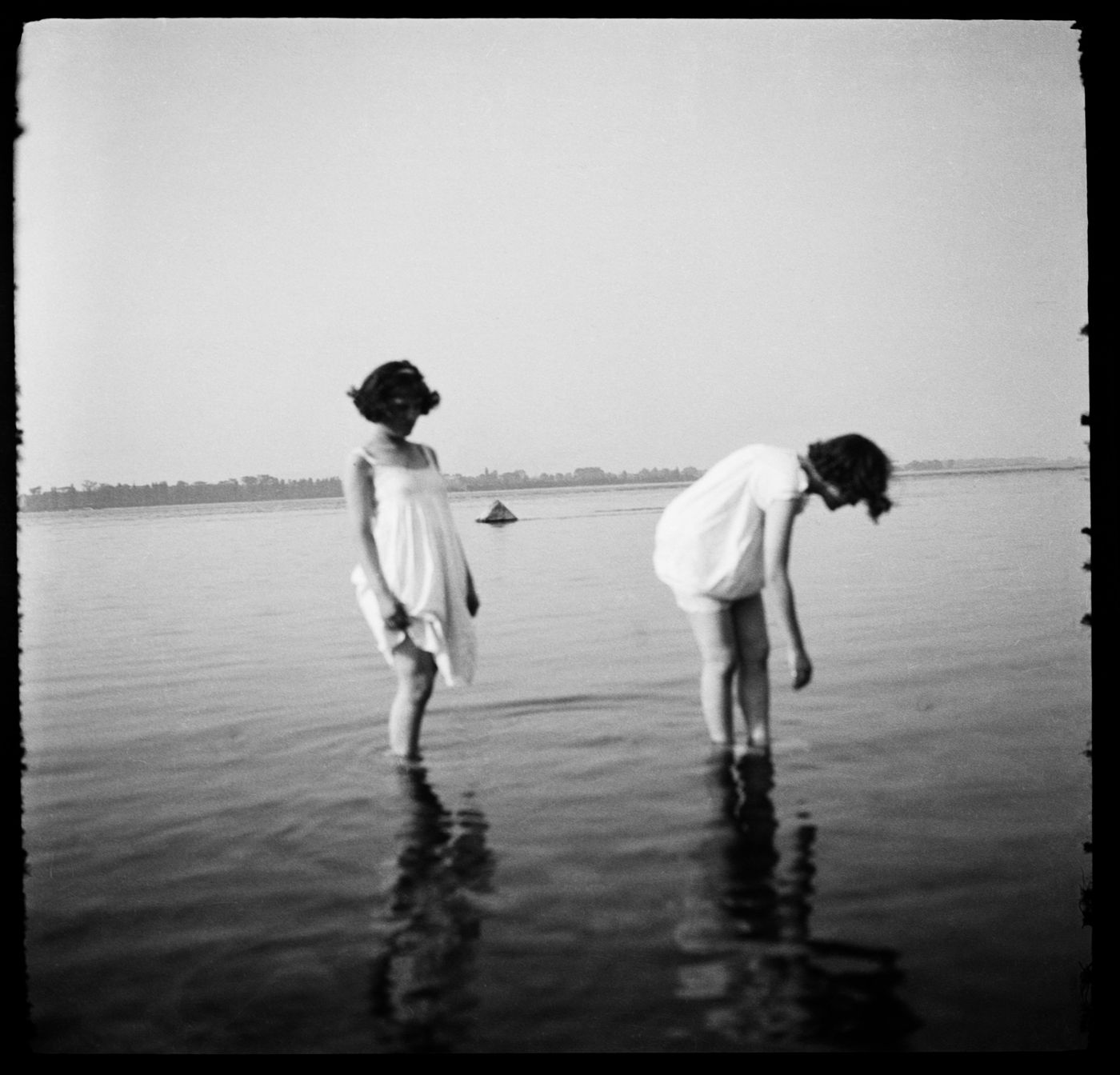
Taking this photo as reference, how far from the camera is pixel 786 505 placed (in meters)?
3.33

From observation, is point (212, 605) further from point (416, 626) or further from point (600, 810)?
point (600, 810)

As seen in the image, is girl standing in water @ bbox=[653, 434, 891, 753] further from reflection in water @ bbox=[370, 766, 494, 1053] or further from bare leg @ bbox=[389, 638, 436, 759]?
reflection in water @ bbox=[370, 766, 494, 1053]

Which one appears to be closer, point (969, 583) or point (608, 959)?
point (608, 959)

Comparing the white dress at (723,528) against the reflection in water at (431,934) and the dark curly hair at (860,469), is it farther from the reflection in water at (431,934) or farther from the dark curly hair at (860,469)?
the reflection in water at (431,934)

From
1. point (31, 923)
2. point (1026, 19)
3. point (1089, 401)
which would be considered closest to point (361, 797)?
point (31, 923)

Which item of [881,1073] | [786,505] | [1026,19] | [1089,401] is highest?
[1026,19]

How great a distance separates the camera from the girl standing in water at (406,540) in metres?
3.39

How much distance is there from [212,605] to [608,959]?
180 inches

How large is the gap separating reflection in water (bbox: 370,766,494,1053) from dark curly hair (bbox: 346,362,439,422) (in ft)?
3.69

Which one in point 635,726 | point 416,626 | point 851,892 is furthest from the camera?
point 635,726

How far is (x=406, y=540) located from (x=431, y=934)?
126 cm

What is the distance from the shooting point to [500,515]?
9305mm

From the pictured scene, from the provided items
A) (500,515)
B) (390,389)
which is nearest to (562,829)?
(390,389)

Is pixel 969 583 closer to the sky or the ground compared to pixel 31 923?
closer to the sky
